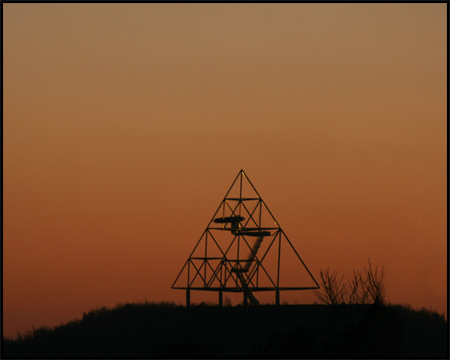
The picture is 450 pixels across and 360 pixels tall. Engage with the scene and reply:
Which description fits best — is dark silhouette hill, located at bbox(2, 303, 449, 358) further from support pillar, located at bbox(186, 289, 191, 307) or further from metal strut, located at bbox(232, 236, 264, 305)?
metal strut, located at bbox(232, 236, 264, 305)

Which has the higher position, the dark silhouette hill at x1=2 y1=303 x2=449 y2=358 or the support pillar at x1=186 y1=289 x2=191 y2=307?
the support pillar at x1=186 y1=289 x2=191 y2=307

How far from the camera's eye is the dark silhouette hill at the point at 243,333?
155 ft

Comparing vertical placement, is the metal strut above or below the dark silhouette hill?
above

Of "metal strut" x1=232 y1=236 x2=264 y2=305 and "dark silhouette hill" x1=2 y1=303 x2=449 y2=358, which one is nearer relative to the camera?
"dark silhouette hill" x1=2 y1=303 x2=449 y2=358

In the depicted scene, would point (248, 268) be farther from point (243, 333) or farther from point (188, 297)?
point (243, 333)

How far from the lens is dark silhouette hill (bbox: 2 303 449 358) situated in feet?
155

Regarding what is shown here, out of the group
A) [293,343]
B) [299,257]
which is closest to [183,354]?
[293,343]

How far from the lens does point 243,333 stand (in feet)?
184

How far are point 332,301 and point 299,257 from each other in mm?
13660

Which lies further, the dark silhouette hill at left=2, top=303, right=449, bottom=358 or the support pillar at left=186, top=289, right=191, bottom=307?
the support pillar at left=186, top=289, right=191, bottom=307

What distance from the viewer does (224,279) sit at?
6456 cm

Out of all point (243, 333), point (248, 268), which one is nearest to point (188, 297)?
point (248, 268)

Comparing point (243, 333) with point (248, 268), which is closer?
point (243, 333)

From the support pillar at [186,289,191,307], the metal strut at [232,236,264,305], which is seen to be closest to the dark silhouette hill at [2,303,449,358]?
the support pillar at [186,289,191,307]
